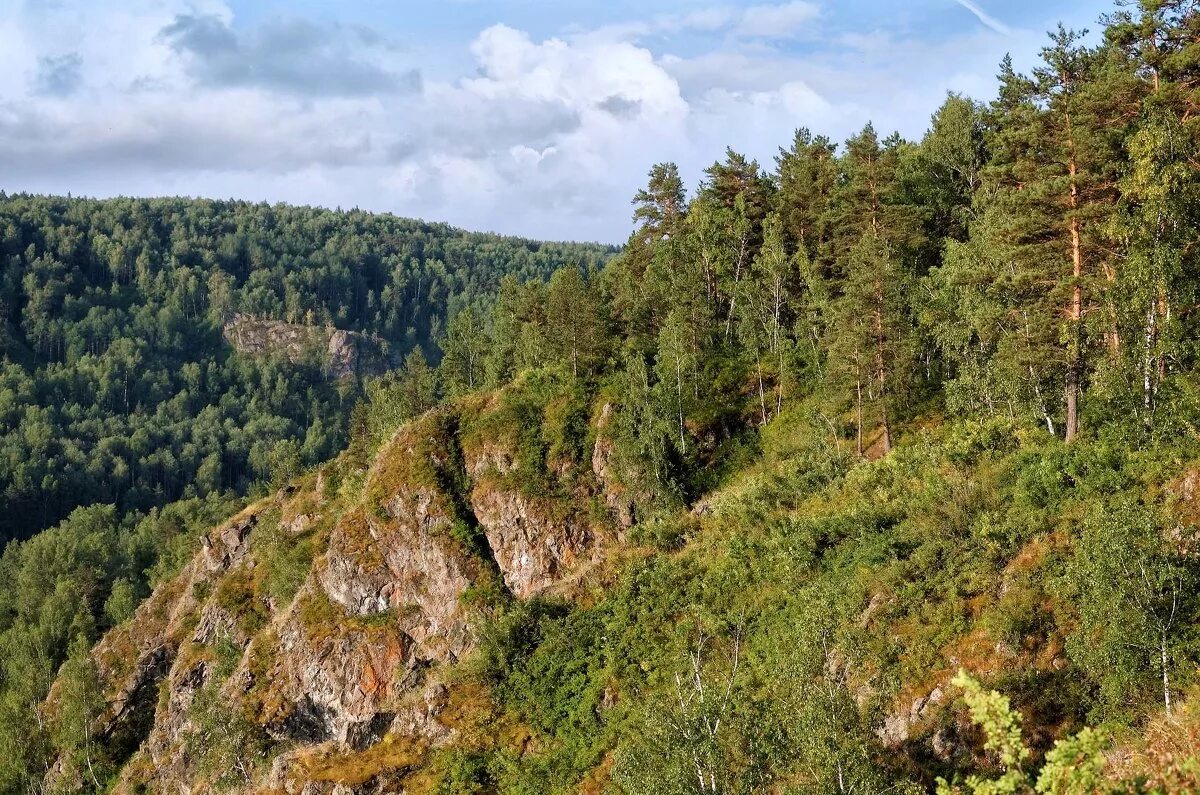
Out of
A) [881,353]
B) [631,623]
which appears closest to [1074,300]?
[881,353]

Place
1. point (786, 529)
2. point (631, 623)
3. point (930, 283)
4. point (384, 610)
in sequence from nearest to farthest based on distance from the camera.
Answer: point (786, 529) < point (631, 623) < point (930, 283) < point (384, 610)

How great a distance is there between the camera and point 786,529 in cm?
3950

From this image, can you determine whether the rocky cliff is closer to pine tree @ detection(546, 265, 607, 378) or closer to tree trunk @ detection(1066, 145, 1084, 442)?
pine tree @ detection(546, 265, 607, 378)

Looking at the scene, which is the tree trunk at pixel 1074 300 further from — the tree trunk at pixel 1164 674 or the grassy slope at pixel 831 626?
the tree trunk at pixel 1164 674

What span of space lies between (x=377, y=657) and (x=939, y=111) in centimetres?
6049

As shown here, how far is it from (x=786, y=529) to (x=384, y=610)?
87.0ft

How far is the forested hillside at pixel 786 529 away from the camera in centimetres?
2355

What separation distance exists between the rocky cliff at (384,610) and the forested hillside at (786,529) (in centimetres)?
25

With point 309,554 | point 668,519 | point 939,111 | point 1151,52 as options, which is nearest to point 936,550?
point 668,519

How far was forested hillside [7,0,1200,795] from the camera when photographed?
23.5 metres

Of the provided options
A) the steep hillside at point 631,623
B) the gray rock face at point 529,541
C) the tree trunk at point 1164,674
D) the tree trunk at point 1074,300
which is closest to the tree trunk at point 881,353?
the steep hillside at point 631,623

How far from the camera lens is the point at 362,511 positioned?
56.7 meters

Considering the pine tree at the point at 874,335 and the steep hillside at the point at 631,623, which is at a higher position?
the pine tree at the point at 874,335

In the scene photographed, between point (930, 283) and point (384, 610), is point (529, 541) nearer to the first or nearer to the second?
point (384, 610)
